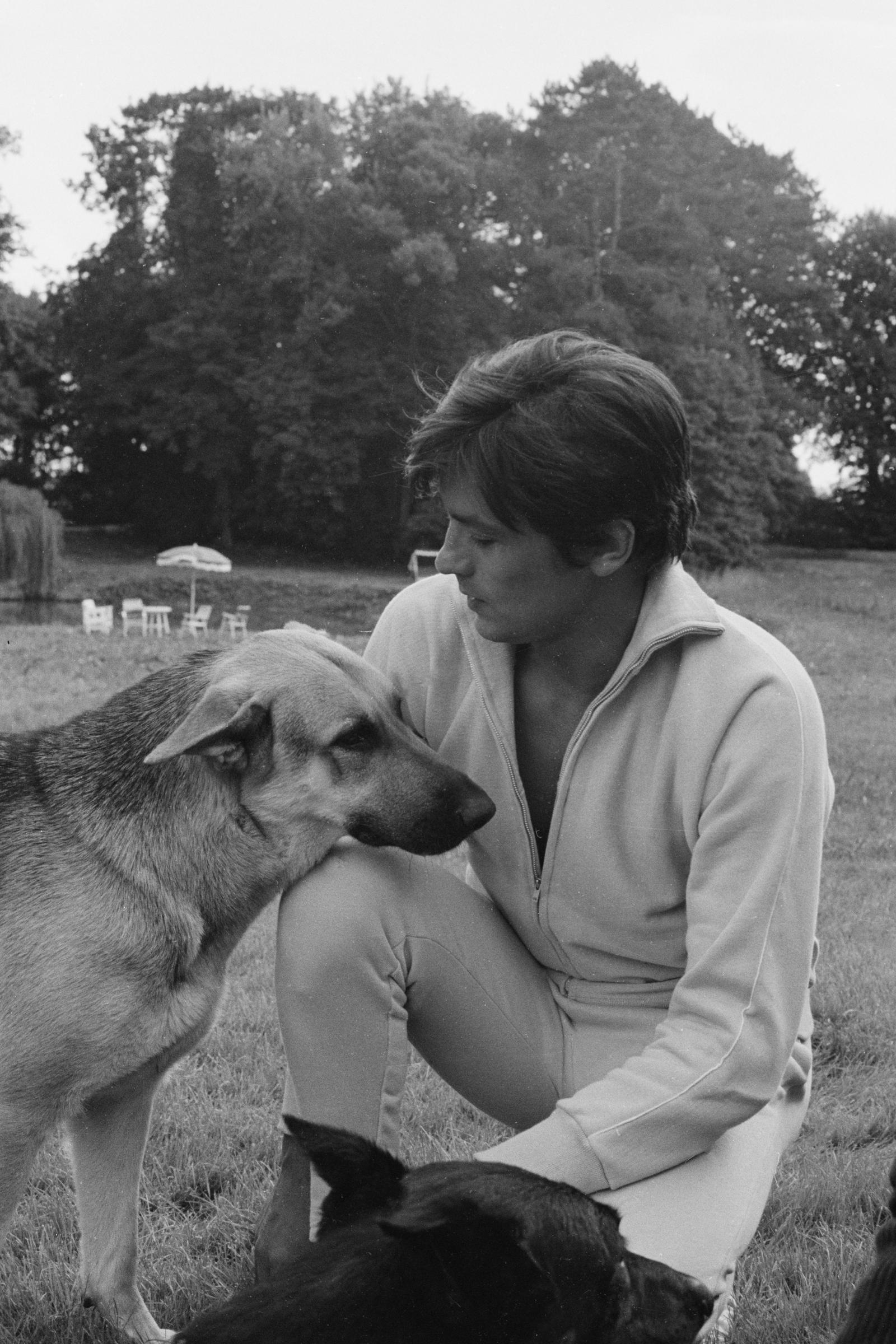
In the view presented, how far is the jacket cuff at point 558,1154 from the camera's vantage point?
2.58 m

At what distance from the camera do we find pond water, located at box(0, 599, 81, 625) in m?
22.1

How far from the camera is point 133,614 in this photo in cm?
2439

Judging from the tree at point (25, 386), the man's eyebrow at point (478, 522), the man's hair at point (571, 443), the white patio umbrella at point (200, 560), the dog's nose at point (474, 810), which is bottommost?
the white patio umbrella at point (200, 560)

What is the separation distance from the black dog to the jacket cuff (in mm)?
316

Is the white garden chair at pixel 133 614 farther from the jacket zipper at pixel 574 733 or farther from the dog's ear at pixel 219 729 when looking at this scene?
the jacket zipper at pixel 574 733

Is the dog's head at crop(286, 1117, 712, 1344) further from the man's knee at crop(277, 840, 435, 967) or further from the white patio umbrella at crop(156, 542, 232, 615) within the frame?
the white patio umbrella at crop(156, 542, 232, 615)

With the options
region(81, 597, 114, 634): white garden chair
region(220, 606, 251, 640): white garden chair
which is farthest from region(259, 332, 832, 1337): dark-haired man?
region(220, 606, 251, 640): white garden chair

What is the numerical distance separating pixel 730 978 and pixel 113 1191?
1.67 metres

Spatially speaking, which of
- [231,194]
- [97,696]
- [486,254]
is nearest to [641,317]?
[486,254]

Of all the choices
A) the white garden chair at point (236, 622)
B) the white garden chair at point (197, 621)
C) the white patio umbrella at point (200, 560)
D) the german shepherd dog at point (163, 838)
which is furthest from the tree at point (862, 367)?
the german shepherd dog at point (163, 838)

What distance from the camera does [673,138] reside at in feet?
129

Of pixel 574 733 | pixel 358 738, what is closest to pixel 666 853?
pixel 574 733

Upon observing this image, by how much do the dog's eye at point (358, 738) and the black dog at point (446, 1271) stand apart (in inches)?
49.7

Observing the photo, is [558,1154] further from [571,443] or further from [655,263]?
[655,263]
